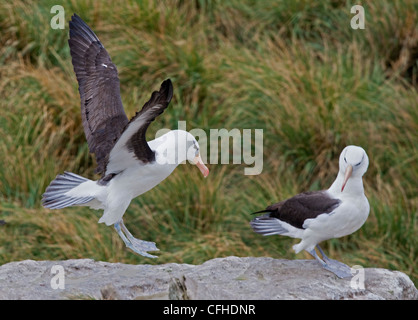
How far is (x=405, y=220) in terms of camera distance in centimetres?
682

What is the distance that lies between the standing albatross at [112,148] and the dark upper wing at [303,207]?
25.5 inches

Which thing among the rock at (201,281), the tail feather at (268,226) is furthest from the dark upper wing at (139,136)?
the tail feather at (268,226)

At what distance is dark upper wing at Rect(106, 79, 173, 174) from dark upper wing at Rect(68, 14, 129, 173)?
0.21 m

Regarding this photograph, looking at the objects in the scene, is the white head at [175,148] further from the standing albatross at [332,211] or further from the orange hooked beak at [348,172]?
the orange hooked beak at [348,172]

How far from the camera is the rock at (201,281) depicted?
15.9ft

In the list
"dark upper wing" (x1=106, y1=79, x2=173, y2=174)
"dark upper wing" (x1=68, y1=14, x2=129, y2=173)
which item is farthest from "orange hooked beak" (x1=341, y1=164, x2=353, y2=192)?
"dark upper wing" (x1=68, y1=14, x2=129, y2=173)

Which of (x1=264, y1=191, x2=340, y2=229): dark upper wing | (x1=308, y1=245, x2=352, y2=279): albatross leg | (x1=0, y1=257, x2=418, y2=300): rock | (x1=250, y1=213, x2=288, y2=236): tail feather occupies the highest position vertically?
(x1=264, y1=191, x2=340, y2=229): dark upper wing

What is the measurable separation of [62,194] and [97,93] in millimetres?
801

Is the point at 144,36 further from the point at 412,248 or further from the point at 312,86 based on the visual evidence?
the point at 412,248

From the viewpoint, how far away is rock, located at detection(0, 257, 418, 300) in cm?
484

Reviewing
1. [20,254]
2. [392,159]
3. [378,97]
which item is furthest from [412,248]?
[20,254]

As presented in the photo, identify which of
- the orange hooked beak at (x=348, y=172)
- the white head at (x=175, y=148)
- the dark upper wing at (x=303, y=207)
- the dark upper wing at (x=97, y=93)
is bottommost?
the dark upper wing at (x=303, y=207)

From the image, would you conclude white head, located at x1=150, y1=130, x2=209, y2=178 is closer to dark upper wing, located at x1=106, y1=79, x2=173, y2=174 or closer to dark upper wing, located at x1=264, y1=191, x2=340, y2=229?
dark upper wing, located at x1=106, y1=79, x2=173, y2=174

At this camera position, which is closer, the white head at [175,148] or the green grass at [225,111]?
the white head at [175,148]
